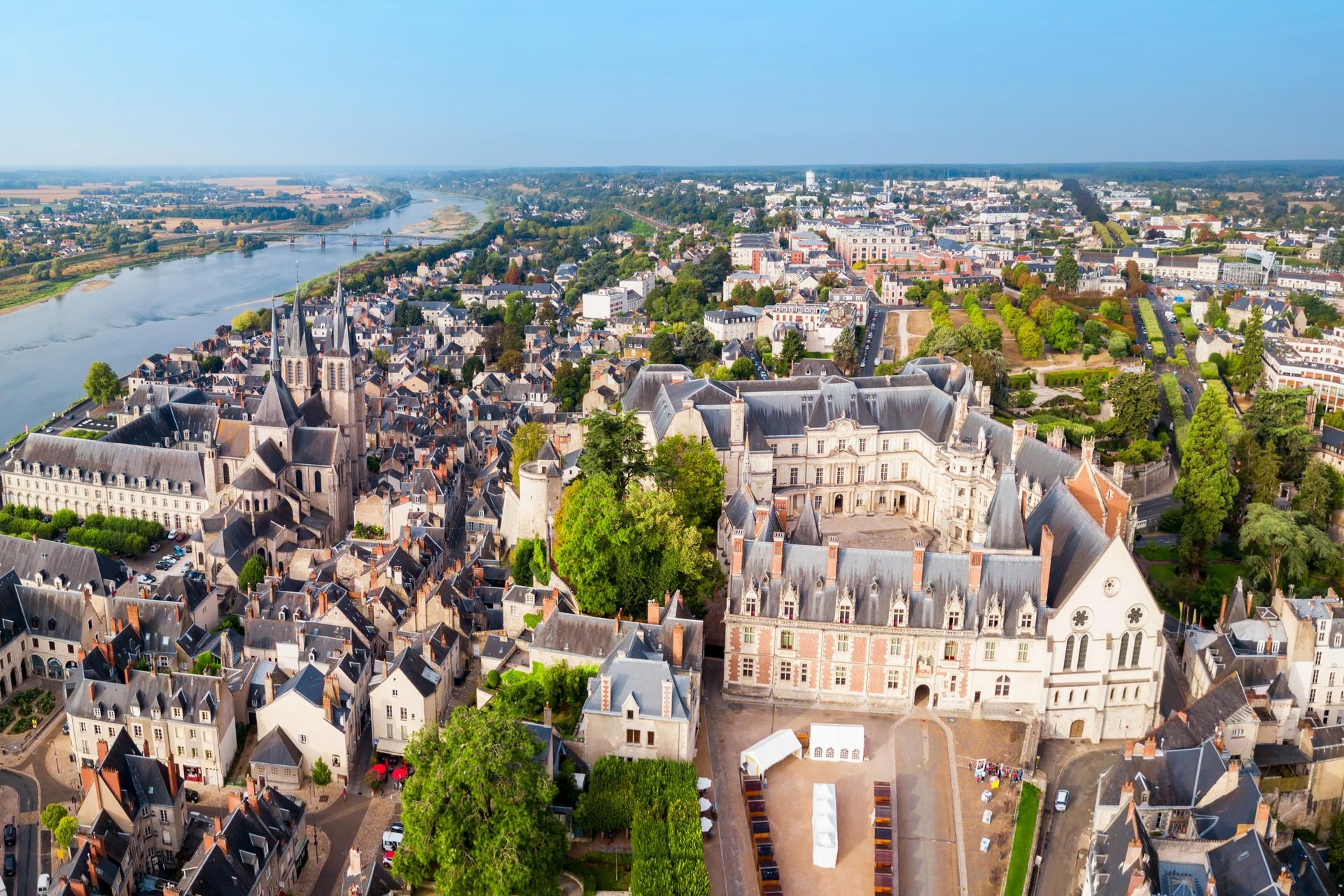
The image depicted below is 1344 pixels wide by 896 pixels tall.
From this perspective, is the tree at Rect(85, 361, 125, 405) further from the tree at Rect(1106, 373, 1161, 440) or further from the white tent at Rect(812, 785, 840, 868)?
the tree at Rect(1106, 373, 1161, 440)

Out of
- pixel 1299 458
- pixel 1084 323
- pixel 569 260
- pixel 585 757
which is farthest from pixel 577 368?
pixel 569 260

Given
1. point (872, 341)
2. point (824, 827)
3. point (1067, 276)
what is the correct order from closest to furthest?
point (824, 827)
point (872, 341)
point (1067, 276)

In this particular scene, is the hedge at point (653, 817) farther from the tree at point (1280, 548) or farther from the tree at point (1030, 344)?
the tree at point (1030, 344)

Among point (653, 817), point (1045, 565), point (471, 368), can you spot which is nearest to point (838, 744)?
point (653, 817)

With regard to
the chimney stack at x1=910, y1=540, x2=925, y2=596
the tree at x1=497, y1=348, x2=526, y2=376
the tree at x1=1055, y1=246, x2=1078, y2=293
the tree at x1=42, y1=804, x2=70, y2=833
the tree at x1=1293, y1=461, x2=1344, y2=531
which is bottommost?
the tree at x1=42, y1=804, x2=70, y2=833

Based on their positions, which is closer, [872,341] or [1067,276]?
[872,341]

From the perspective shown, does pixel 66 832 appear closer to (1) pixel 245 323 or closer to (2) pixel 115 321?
(1) pixel 245 323

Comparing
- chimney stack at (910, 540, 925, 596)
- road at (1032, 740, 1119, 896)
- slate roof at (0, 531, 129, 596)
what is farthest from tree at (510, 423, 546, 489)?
road at (1032, 740, 1119, 896)
